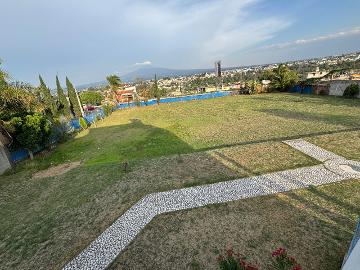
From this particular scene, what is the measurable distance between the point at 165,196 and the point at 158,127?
1163 cm

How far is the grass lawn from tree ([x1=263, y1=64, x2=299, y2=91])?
13572 millimetres

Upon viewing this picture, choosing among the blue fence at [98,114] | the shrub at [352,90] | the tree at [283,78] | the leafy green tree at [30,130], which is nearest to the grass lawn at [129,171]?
the blue fence at [98,114]

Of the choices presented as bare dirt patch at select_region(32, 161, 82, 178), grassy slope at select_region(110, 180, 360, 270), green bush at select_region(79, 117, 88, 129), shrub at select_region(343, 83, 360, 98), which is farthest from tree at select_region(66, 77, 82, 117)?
grassy slope at select_region(110, 180, 360, 270)

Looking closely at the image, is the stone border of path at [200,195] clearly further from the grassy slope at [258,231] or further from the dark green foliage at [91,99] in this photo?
the dark green foliage at [91,99]

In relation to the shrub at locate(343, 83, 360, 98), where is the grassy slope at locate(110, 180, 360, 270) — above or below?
below

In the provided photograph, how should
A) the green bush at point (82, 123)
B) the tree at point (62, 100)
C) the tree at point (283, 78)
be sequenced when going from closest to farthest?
1. the green bush at point (82, 123)
2. the tree at point (283, 78)
3. the tree at point (62, 100)

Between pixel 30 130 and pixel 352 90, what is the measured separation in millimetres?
25312

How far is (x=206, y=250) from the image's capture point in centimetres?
548

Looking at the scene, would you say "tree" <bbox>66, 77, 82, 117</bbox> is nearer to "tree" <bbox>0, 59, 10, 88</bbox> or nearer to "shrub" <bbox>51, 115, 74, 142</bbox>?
"shrub" <bbox>51, 115, 74, 142</bbox>

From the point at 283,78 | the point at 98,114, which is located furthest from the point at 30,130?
the point at 283,78

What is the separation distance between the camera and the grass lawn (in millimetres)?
6824

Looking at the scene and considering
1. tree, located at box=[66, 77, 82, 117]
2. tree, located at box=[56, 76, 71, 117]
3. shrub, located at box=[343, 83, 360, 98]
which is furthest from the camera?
tree, located at box=[56, 76, 71, 117]

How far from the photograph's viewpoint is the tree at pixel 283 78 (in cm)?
3050

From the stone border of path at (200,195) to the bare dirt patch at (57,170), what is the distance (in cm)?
612
